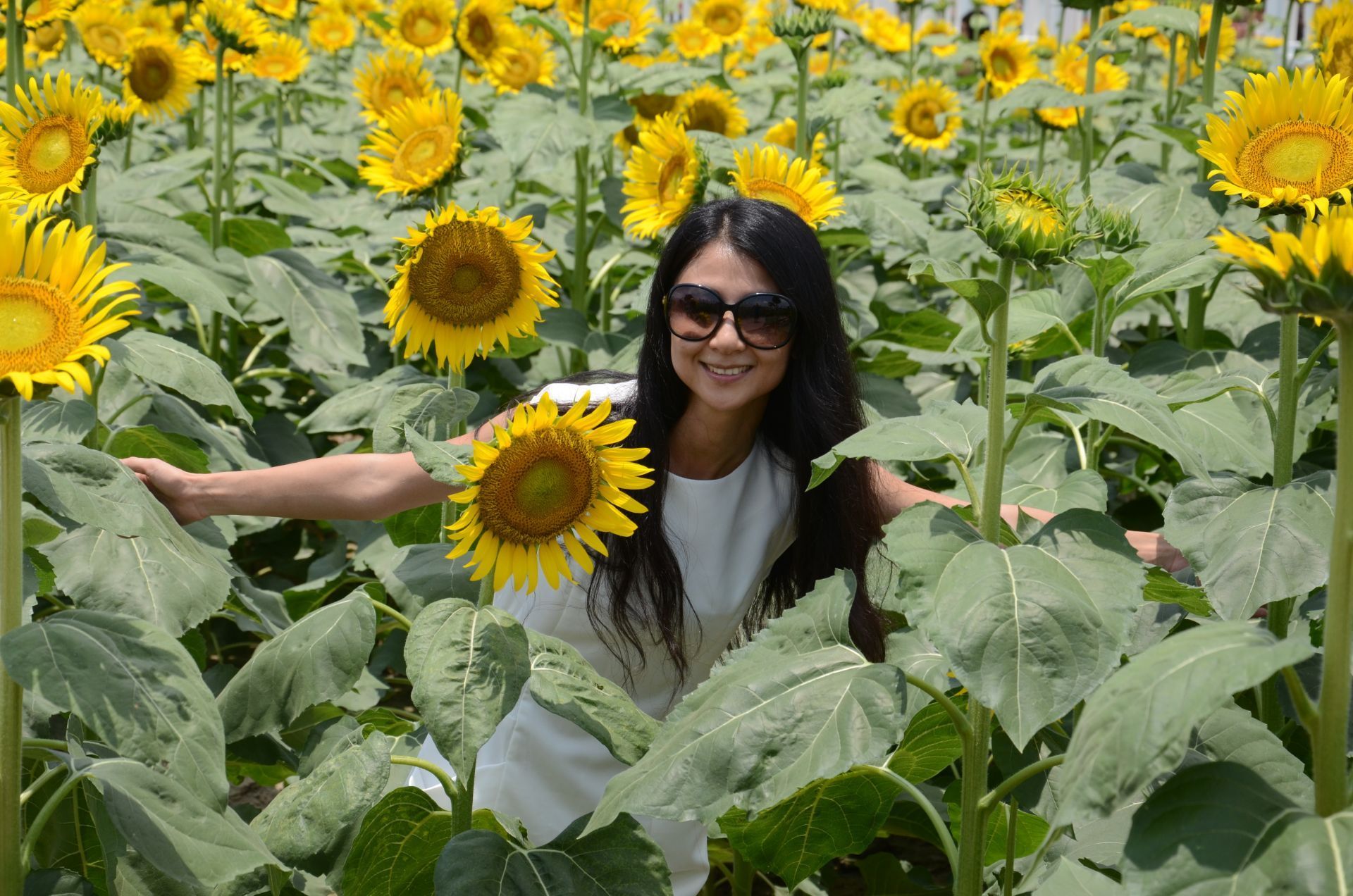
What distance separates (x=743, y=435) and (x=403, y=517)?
1.97 feet

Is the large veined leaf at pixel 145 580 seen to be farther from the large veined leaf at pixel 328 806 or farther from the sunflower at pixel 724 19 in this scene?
the sunflower at pixel 724 19

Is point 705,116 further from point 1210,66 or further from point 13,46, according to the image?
point 13,46

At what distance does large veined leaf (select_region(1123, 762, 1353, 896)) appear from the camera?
1114 millimetres

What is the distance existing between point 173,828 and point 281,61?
3.93m

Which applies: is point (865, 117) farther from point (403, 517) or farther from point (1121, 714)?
point (1121, 714)

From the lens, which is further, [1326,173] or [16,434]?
[1326,173]

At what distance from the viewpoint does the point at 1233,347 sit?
3.34 m

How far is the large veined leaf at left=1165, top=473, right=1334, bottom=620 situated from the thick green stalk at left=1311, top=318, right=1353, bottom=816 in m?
0.57

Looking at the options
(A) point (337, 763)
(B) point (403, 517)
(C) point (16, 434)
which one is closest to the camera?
(C) point (16, 434)

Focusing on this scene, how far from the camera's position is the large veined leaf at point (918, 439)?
1.57m

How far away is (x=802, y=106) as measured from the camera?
347cm

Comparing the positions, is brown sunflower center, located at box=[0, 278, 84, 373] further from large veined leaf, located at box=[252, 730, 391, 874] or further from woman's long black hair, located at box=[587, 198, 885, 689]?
woman's long black hair, located at box=[587, 198, 885, 689]

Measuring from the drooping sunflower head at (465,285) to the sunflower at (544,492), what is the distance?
51 centimetres

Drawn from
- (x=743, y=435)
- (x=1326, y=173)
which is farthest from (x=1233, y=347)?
(x=743, y=435)
